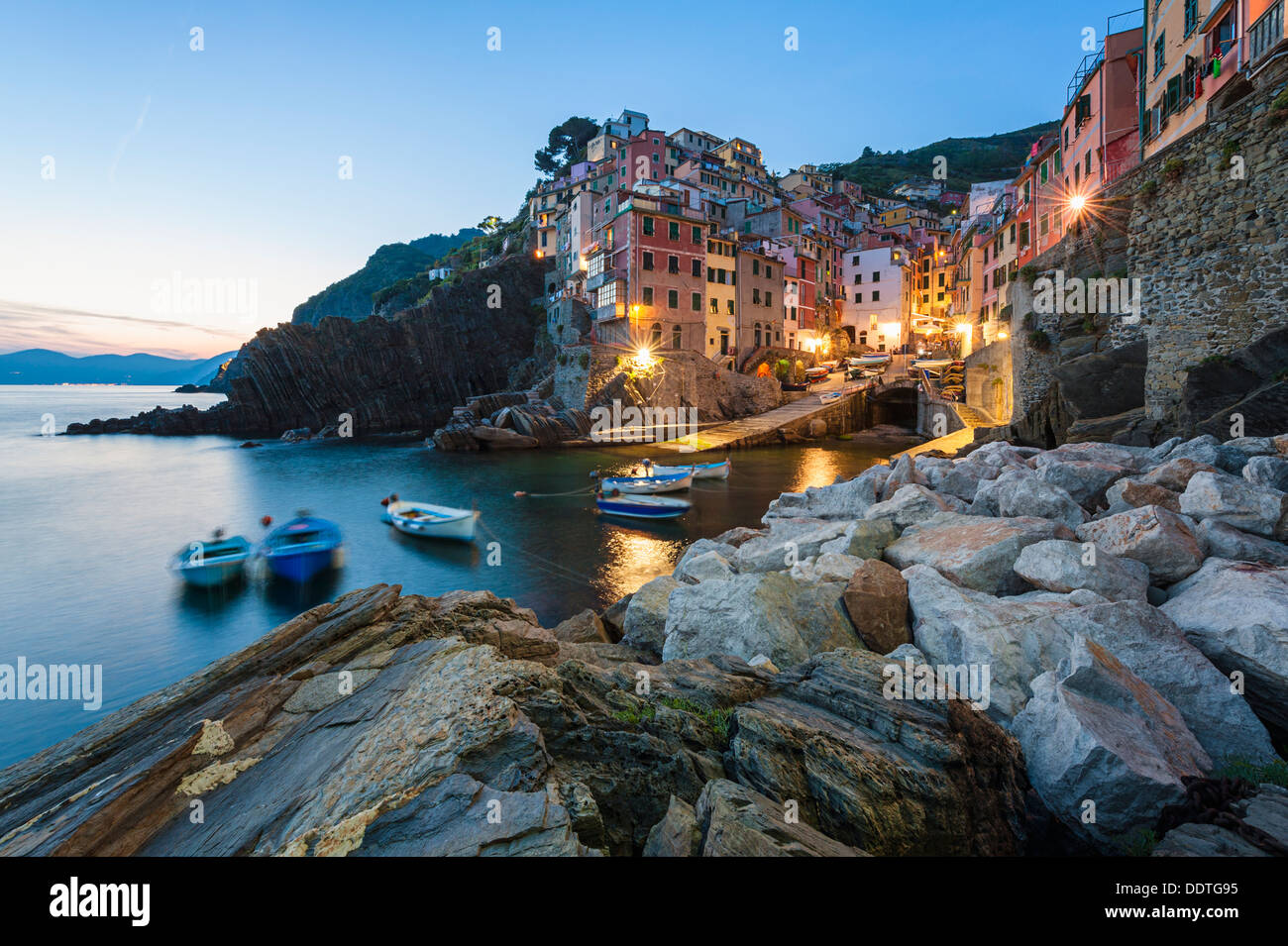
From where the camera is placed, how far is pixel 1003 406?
103 feet

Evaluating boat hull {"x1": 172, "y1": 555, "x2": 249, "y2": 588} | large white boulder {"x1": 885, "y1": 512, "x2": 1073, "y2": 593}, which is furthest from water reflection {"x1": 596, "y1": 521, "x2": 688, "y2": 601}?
boat hull {"x1": 172, "y1": 555, "x2": 249, "y2": 588}

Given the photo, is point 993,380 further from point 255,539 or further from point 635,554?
point 255,539

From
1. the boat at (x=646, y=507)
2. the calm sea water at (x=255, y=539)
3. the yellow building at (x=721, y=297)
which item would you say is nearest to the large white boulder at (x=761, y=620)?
the calm sea water at (x=255, y=539)

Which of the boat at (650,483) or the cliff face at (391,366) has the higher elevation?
the cliff face at (391,366)

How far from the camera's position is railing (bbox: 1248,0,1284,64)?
15117 mm

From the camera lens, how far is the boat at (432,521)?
77.6 feet

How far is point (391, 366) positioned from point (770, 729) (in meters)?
77.0

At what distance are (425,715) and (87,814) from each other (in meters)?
2.35

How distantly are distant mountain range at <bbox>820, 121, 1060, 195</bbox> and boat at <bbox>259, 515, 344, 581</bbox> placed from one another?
115 m

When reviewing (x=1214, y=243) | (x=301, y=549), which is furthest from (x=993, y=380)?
(x=301, y=549)

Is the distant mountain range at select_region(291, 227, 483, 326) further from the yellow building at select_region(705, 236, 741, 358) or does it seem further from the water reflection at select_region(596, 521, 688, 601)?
the water reflection at select_region(596, 521, 688, 601)

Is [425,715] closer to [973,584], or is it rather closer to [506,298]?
[973,584]

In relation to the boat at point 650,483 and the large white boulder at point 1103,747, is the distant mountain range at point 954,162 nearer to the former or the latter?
the boat at point 650,483

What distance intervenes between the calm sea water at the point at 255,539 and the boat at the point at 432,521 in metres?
0.55
